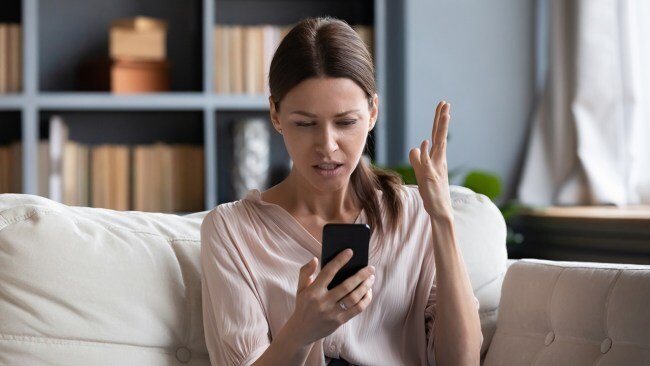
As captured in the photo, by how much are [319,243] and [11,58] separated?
92.6 inches

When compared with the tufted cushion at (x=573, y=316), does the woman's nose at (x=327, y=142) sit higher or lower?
higher

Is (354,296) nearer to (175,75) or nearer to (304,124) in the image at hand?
(304,124)

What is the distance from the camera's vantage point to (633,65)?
11.2 feet

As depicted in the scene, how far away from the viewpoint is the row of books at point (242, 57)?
3.86 m

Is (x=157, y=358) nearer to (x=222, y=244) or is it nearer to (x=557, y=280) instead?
(x=222, y=244)

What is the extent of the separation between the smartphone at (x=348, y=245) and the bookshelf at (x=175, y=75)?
237 centimetres

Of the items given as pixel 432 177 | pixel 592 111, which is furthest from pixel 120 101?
pixel 432 177

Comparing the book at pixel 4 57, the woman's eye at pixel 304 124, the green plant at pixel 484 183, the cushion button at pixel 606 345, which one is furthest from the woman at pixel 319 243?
the book at pixel 4 57

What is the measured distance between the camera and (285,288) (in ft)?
5.71

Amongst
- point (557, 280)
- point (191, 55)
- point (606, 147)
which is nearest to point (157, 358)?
point (557, 280)

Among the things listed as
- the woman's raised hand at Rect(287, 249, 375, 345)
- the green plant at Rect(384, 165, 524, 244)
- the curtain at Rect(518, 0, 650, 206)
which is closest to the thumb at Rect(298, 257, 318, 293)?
the woman's raised hand at Rect(287, 249, 375, 345)

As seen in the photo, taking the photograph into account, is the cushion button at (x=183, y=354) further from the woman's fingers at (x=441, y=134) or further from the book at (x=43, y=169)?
the book at (x=43, y=169)

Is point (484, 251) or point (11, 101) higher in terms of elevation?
point (11, 101)

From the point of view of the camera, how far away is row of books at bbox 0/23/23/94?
373 cm
